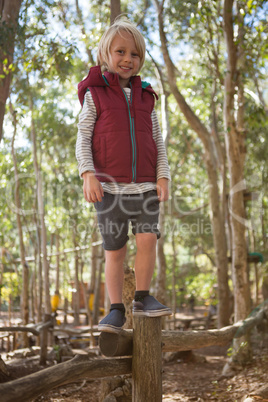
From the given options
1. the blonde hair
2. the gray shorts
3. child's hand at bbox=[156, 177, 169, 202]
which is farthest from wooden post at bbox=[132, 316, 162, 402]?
the blonde hair

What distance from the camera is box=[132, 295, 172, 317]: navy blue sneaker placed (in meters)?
2.39

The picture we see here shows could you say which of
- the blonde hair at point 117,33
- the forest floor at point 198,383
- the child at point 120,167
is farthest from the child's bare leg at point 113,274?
the forest floor at point 198,383

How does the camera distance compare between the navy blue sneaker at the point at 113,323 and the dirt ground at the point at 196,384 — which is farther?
the dirt ground at the point at 196,384

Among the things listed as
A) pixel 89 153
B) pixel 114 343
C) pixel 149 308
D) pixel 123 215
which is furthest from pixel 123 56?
pixel 114 343

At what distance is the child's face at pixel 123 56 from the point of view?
2572 mm

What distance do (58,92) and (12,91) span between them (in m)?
2.94

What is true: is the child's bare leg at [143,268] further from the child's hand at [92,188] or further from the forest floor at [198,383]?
the forest floor at [198,383]

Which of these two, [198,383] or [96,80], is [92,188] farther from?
[198,383]

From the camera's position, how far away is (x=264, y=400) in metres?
3.90

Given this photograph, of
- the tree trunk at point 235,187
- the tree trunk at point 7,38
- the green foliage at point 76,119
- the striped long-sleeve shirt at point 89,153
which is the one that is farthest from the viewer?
the green foliage at point 76,119

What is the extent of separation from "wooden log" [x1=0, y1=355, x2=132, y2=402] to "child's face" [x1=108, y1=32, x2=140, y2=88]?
165 centimetres

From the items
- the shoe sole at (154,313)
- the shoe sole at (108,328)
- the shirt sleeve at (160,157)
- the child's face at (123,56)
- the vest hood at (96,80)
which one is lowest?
the shoe sole at (108,328)

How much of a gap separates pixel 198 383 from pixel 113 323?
4.28 metres

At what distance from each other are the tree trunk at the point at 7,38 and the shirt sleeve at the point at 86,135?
2719mm
